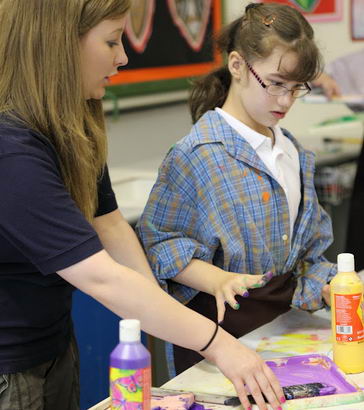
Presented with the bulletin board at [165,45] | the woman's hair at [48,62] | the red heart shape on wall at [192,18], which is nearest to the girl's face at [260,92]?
the woman's hair at [48,62]

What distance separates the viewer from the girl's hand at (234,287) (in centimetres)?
149

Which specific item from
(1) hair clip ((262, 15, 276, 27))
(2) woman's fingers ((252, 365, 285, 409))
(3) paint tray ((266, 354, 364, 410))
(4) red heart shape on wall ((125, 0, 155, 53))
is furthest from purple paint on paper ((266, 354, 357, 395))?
(4) red heart shape on wall ((125, 0, 155, 53))

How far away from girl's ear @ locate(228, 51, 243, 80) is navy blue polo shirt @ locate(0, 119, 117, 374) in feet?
1.95

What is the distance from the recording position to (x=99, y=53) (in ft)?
4.25

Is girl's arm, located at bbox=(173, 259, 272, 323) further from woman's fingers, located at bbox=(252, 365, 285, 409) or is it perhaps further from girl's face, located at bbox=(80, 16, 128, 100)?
girl's face, located at bbox=(80, 16, 128, 100)

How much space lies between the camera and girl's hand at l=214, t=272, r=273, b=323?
149 centimetres

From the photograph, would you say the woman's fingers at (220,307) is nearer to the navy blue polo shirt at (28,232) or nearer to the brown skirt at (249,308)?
the brown skirt at (249,308)

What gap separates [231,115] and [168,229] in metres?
0.30

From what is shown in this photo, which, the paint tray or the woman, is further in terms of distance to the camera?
the paint tray

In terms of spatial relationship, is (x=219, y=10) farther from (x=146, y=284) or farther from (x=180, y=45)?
(x=146, y=284)

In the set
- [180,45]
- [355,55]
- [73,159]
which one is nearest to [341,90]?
[355,55]

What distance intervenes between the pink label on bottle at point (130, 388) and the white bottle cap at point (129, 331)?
0.15 ft

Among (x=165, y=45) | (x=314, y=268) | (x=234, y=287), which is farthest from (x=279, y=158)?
(x=165, y=45)

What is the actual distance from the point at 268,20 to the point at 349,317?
69cm
